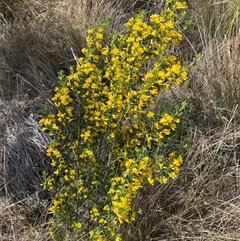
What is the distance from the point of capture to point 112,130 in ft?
7.45

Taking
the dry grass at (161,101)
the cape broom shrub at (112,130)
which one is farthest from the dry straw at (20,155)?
the cape broom shrub at (112,130)

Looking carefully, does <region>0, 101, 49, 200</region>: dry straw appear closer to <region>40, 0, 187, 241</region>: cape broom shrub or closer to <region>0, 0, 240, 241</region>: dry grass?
<region>0, 0, 240, 241</region>: dry grass

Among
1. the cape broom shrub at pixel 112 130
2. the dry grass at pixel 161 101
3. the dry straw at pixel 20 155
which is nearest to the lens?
the cape broom shrub at pixel 112 130

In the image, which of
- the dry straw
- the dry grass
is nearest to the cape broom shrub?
the dry grass

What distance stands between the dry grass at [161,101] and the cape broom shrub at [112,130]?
19 centimetres

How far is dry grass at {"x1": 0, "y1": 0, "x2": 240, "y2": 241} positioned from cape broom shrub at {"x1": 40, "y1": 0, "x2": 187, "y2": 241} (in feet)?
0.63

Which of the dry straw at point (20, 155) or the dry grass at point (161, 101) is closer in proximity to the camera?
the dry grass at point (161, 101)

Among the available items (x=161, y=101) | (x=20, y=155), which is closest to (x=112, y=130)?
(x=20, y=155)

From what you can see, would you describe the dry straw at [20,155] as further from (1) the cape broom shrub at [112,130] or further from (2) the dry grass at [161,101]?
(1) the cape broom shrub at [112,130]

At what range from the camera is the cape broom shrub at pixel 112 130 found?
217 centimetres

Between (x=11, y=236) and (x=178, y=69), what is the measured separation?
3.24 feet

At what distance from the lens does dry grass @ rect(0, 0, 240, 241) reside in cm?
259

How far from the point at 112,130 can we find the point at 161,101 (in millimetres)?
877

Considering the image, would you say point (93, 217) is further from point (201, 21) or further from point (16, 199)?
point (201, 21)
